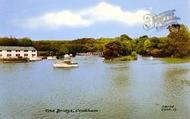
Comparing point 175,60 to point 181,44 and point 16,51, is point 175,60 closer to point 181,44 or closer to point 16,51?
point 181,44

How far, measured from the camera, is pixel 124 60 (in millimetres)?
10242

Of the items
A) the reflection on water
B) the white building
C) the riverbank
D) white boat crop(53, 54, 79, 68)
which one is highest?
the white building

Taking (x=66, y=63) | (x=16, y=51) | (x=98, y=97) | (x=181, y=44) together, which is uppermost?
(x=181, y=44)

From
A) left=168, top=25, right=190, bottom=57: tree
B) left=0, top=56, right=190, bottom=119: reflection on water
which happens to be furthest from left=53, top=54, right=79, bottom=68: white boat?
left=0, top=56, right=190, bottom=119: reflection on water

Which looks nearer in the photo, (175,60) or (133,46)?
(133,46)

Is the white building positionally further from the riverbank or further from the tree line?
the riverbank

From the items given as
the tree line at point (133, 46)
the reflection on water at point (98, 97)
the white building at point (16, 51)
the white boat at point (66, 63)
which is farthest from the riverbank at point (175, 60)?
the white building at point (16, 51)

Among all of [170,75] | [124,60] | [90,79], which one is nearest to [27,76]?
[90,79]

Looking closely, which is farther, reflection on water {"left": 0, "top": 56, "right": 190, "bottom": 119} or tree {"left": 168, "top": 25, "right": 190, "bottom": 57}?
tree {"left": 168, "top": 25, "right": 190, "bottom": 57}

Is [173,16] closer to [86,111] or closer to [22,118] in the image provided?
[86,111]

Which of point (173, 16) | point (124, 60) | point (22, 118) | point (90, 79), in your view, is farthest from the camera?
point (124, 60)

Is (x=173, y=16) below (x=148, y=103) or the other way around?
the other way around

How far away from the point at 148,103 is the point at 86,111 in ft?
2.46

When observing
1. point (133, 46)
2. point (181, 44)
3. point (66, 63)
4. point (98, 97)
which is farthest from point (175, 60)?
point (98, 97)
